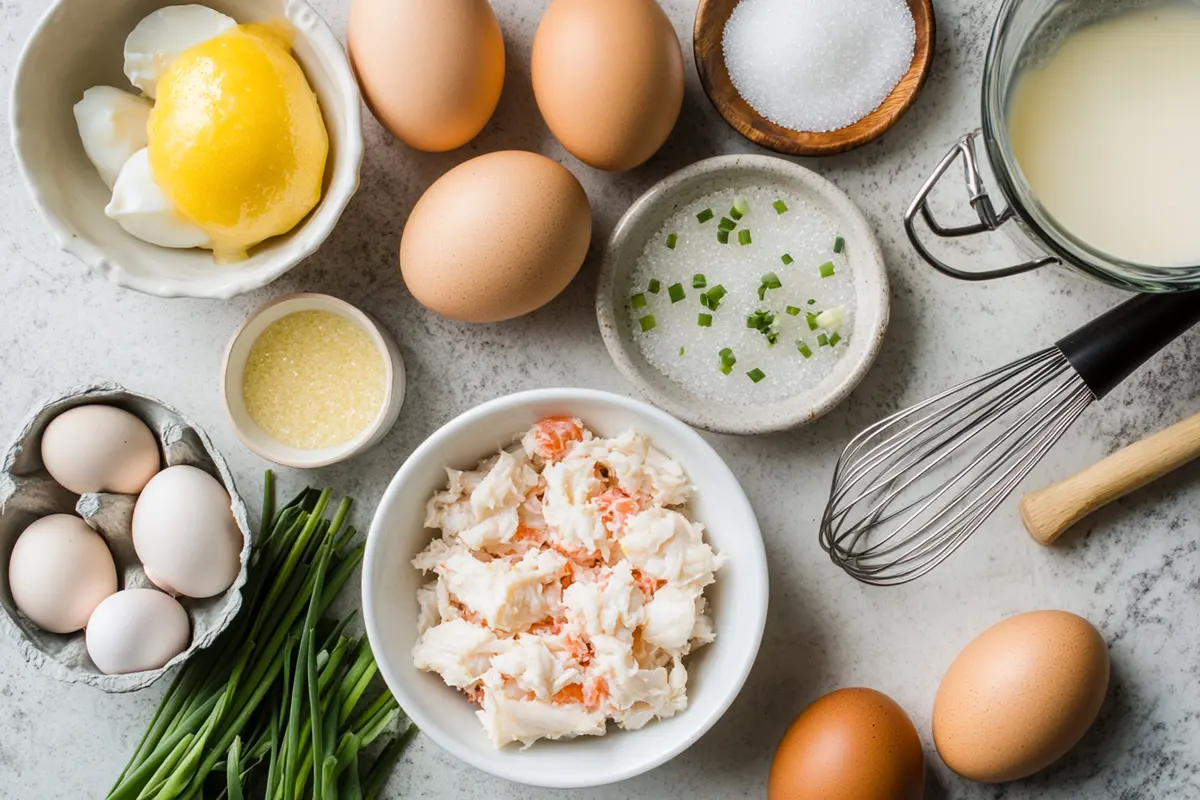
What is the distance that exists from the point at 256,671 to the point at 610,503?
502 mm

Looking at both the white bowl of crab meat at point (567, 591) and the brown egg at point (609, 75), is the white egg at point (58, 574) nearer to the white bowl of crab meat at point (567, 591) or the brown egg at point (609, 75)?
the white bowl of crab meat at point (567, 591)

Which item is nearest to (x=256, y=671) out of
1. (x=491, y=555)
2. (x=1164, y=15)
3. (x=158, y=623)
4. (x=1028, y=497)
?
(x=158, y=623)

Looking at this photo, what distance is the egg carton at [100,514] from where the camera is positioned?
46.3 inches

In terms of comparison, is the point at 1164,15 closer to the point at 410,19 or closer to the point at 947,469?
the point at 947,469

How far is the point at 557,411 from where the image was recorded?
123cm

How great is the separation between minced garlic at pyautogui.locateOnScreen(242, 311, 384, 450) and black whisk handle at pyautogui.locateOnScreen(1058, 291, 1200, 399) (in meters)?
0.86

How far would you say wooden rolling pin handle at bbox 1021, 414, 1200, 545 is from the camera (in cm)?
122

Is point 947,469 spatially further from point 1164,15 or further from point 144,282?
point 144,282

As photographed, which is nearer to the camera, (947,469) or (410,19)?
(410,19)

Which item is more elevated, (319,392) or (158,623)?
(319,392)

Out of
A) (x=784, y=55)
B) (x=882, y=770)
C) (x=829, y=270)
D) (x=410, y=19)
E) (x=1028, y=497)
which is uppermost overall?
(x=410, y=19)

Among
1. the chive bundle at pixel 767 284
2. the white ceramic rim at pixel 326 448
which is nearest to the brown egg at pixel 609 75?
the chive bundle at pixel 767 284

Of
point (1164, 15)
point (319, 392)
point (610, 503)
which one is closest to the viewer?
point (1164, 15)

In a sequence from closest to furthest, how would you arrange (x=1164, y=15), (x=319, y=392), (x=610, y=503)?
(x=1164, y=15), (x=610, y=503), (x=319, y=392)
